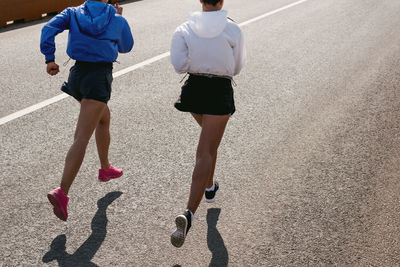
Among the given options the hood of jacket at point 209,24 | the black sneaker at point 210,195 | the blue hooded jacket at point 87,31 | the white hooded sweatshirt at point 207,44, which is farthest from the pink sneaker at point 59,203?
the hood of jacket at point 209,24

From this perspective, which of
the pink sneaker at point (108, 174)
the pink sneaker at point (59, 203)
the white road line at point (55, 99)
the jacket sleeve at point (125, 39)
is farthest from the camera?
the white road line at point (55, 99)

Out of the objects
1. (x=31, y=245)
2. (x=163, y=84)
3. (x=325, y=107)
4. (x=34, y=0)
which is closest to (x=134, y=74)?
(x=163, y=84)

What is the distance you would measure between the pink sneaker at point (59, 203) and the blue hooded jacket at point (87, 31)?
1034 mm

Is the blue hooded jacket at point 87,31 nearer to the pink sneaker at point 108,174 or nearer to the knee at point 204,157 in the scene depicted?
the knee at point 204,157

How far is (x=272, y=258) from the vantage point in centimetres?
373

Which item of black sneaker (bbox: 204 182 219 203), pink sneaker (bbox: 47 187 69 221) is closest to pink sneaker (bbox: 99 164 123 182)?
pink sneaker (bbox: 47 187 69 221)

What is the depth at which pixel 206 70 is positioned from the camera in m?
3.62

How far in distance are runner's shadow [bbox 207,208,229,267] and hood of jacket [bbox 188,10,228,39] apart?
150 centimetres

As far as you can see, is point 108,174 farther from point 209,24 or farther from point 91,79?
point 209,24

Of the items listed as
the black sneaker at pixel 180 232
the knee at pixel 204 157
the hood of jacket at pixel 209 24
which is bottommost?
the black sneaker at pixel 180 232

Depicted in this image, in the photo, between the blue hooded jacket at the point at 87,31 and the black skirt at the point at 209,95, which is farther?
the blue hooded jacket at the point at 87,31

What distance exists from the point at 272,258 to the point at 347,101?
12.5 ft

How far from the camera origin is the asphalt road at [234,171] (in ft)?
12.6

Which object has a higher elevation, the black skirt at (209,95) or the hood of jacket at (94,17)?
the hood of jacket at (94,17)
